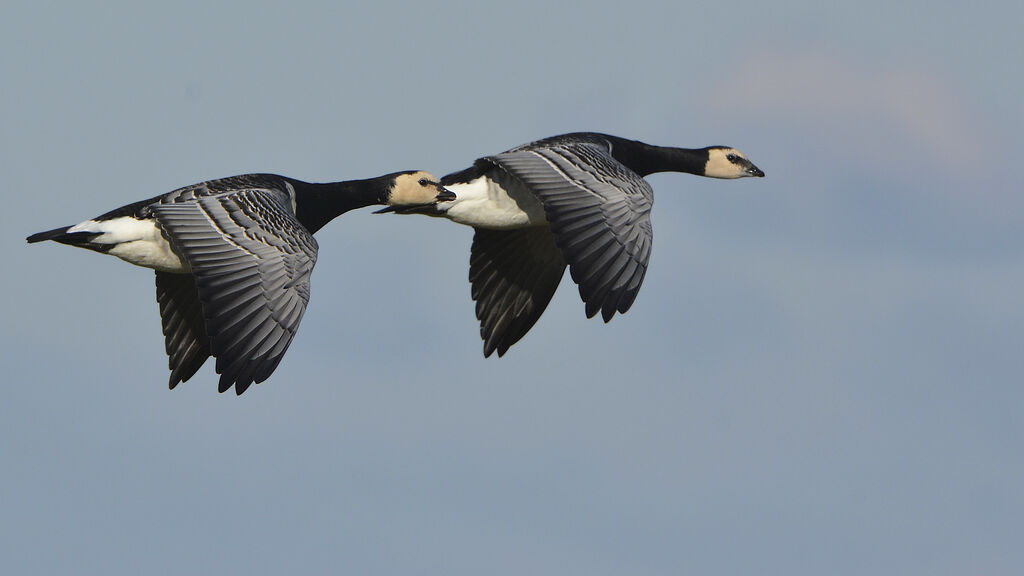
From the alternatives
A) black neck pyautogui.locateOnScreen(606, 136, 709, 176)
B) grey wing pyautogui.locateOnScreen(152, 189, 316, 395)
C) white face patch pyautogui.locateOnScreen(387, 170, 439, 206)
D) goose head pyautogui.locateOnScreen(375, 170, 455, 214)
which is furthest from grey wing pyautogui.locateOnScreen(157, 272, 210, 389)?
black neck pyautogui.locateOnScreen(606, 136, 709, 176)

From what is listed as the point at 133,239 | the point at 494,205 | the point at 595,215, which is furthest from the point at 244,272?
the point at 494,205

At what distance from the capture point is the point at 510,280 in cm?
2438

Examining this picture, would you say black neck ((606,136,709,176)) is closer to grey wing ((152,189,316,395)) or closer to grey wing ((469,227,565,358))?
grey wing ((469,227,565,358))

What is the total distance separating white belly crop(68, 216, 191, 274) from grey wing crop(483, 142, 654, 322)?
405 cm

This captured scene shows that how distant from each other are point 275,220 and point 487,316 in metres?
5.01

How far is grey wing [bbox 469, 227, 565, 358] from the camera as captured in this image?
2428cm

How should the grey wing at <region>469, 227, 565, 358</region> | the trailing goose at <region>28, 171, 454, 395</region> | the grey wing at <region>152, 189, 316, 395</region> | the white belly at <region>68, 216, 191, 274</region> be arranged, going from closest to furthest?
the grey wing at <region>152, 189, 316, 395</region> < the trailing goose at <region>28, 171, 454, 395</region> < the white belly at <region>68, 216, 191, 274</region> < the grey wing at <region>469, 227, 565, 358</region>

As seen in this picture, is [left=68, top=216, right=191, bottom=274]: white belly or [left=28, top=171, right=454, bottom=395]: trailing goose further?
[left=68, top=216, right=191, bottom=274]: white belly

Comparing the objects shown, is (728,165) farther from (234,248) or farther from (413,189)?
(234,248)

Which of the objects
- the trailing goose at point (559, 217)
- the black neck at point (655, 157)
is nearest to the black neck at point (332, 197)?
the trailing goose at point (559, 217)

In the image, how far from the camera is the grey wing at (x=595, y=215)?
63.8 feet

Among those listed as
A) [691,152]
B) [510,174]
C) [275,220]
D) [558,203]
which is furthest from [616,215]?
[691,152]

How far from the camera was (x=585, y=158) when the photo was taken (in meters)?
21.6

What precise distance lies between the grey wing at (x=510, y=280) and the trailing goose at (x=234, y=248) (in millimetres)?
1601
